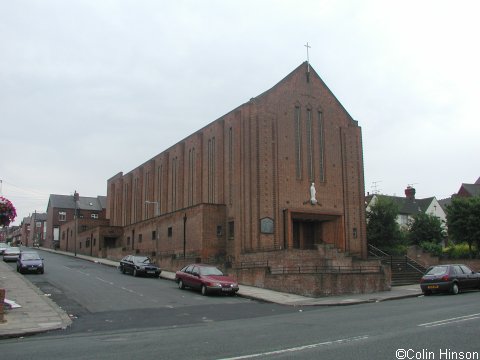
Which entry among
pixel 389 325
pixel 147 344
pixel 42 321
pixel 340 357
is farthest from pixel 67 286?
pixel 340 357

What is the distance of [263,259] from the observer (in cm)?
3309

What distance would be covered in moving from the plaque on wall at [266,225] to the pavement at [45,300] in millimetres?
7112

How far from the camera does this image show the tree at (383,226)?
1806 inches

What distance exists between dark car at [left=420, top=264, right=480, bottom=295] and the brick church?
21.7 ft

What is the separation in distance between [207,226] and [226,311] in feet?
61.9

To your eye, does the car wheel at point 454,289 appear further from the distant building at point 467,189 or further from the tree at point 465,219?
the distant building at point 467,189

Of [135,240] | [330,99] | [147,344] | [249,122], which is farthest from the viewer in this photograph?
[135,240]

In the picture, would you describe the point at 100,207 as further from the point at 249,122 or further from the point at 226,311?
the point at 226,311

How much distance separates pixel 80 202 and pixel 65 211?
3.93 meters

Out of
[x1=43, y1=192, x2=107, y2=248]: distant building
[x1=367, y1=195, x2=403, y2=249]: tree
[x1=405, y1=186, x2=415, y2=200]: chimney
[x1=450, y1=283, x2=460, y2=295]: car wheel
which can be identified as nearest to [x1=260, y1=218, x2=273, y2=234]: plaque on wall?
[x1=367, y1=195, x2=403, y2=249]: tree

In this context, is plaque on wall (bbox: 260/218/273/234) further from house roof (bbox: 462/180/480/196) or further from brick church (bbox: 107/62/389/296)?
house roof (bbox: 462/180/480/196)

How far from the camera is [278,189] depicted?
3741cm

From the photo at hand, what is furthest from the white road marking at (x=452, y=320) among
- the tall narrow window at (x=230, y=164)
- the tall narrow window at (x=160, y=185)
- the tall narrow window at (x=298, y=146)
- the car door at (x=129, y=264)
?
the tall narrow window at (x=160, y=185)

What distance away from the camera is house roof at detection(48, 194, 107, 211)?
102062 mm
